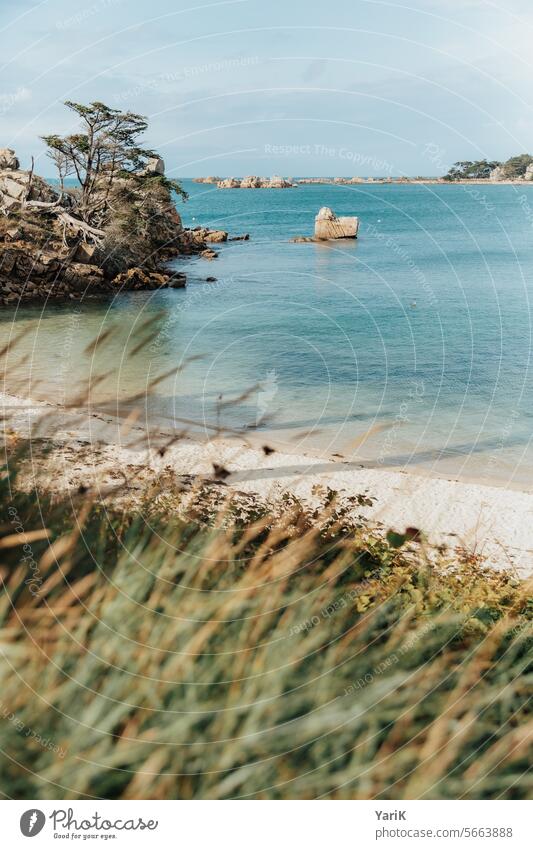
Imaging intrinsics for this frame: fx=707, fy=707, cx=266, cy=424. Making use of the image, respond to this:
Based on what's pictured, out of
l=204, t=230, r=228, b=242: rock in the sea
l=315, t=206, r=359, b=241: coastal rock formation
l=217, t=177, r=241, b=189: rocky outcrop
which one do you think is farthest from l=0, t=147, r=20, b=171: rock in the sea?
l=217, t=177, r=241, b=189: rocky outcrop

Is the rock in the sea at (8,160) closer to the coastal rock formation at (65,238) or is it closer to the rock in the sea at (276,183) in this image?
the coastal rock formation at (65,238)

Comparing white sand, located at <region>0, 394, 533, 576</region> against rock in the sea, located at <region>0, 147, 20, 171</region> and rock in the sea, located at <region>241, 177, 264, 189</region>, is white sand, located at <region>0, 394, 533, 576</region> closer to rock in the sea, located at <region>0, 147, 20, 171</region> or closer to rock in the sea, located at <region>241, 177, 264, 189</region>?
rock in the sea, located at <region>0, 147, 20, 171</region>

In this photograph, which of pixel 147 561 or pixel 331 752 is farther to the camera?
pixel 147 561

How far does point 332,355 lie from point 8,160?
25.9 meters

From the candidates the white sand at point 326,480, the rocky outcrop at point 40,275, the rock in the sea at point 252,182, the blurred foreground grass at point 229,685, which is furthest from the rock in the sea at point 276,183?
the blurred foreground grass at point 229,685

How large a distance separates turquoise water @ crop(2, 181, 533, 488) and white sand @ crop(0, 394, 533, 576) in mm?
Result: 1487

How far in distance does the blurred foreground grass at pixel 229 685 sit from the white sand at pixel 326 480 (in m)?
6.58

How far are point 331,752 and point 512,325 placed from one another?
3540 cm

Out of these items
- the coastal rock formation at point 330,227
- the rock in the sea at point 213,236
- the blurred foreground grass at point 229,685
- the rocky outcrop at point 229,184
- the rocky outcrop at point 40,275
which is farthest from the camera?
the rocky outcrop at point 229,184

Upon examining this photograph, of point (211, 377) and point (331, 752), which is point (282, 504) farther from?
point (211, 377)

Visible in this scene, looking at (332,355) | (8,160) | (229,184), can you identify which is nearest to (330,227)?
(8,160)

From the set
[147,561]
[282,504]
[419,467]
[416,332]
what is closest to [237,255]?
[416,332]

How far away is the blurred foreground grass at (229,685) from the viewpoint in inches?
116

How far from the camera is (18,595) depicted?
375 centimetres
